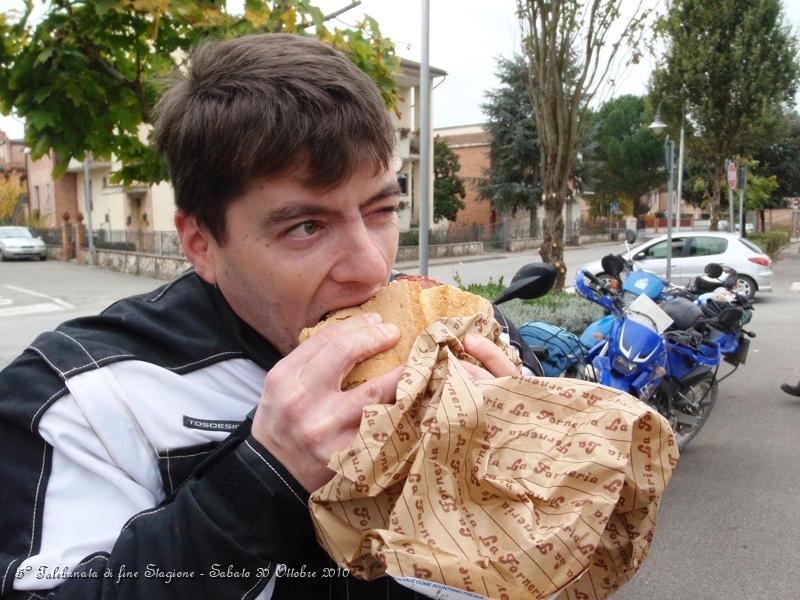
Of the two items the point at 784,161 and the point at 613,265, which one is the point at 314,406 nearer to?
the point at 613,265

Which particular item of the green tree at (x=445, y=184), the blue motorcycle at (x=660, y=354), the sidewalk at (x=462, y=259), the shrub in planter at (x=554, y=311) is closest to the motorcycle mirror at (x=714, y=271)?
the shrub in planter at (x=554, y=311)

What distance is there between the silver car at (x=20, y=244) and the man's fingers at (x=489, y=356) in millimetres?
33878

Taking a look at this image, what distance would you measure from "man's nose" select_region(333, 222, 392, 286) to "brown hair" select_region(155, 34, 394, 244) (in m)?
0.11

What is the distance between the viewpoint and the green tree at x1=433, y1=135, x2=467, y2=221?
138 ft

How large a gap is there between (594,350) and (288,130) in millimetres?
4353

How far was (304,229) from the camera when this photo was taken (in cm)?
127

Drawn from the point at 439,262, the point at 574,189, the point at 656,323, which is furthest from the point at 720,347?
the point at 574,189

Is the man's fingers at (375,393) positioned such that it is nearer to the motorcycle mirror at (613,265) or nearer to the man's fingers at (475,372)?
the man's fingers at (475,372)

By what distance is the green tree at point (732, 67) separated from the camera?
22.0 m

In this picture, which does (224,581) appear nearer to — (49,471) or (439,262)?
(49,471)

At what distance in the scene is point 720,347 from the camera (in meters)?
5.64

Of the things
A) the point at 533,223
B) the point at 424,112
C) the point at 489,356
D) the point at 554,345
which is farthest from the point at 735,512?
the point at 533,223

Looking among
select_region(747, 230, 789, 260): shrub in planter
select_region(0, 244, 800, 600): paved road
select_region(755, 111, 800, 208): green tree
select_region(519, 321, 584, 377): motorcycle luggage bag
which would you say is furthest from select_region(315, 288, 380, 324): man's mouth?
select_region(755, 111, 800, 208): green tree

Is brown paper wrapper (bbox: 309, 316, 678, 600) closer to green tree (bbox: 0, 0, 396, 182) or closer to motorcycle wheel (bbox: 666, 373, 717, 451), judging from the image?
green tree (bbox: 0, 0, 396, 182)
